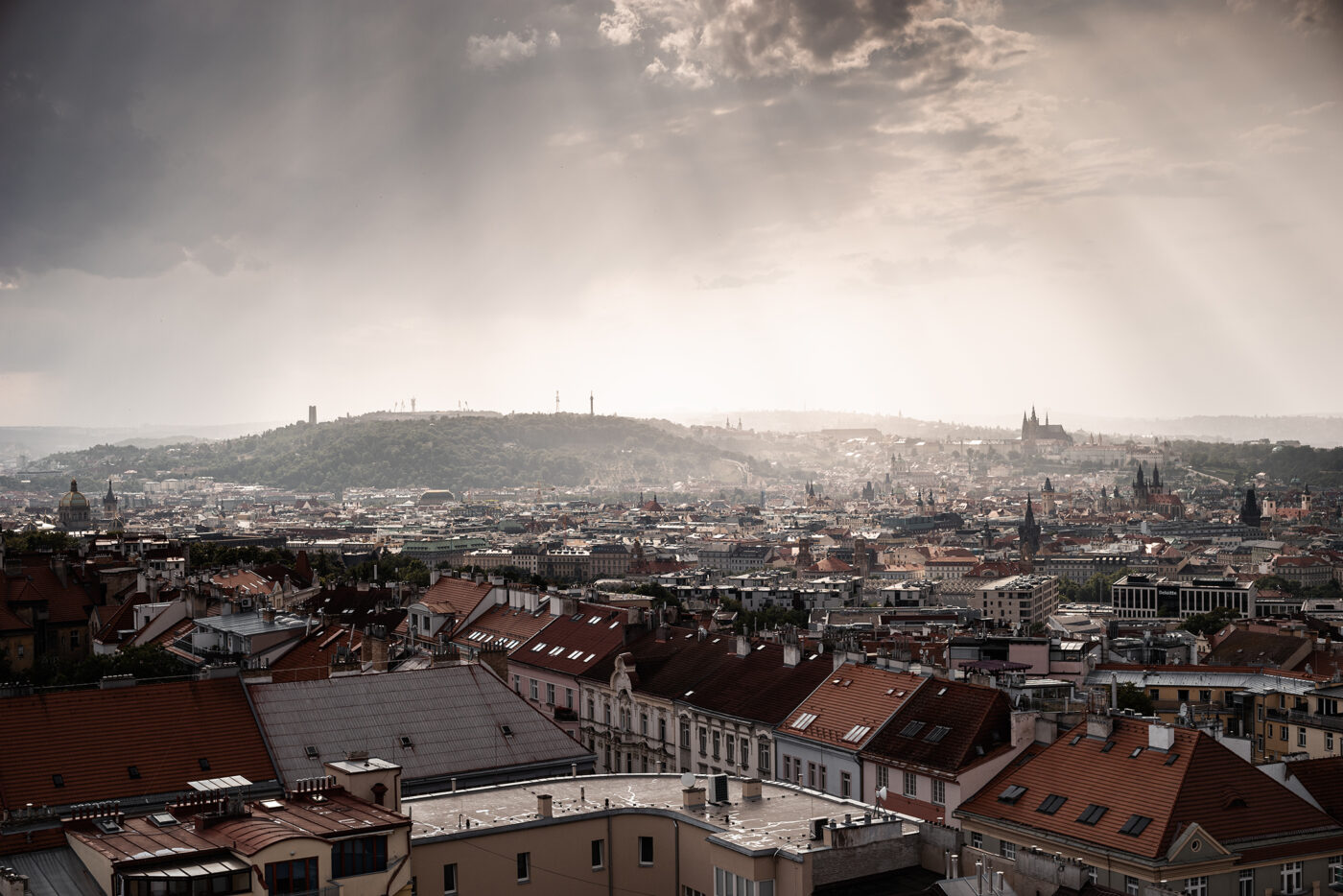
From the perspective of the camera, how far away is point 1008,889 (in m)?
19.2

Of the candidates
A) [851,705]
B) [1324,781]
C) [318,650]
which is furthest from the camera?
[318,650]

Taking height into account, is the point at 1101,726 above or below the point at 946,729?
above

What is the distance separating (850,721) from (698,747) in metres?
6.43

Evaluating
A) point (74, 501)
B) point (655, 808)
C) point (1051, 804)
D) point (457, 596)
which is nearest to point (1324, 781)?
point (1051, 804)

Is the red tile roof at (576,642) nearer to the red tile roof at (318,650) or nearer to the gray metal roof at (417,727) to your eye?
the red tile roof at (318,650)

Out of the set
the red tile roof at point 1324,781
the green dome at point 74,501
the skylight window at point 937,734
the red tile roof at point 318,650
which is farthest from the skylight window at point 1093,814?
the green dome at point 74,501

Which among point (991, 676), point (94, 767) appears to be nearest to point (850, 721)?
point (991, 676)

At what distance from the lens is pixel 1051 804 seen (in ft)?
87.3

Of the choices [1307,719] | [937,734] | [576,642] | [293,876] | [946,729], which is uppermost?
[293,876]

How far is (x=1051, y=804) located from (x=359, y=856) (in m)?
13.7

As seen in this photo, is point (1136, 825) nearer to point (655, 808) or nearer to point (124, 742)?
point (655, 808)

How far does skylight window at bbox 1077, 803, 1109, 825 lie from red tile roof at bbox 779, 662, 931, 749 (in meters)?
6.65

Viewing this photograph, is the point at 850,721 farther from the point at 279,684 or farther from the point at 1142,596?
the point at 1142,596

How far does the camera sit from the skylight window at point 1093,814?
1000 inches
